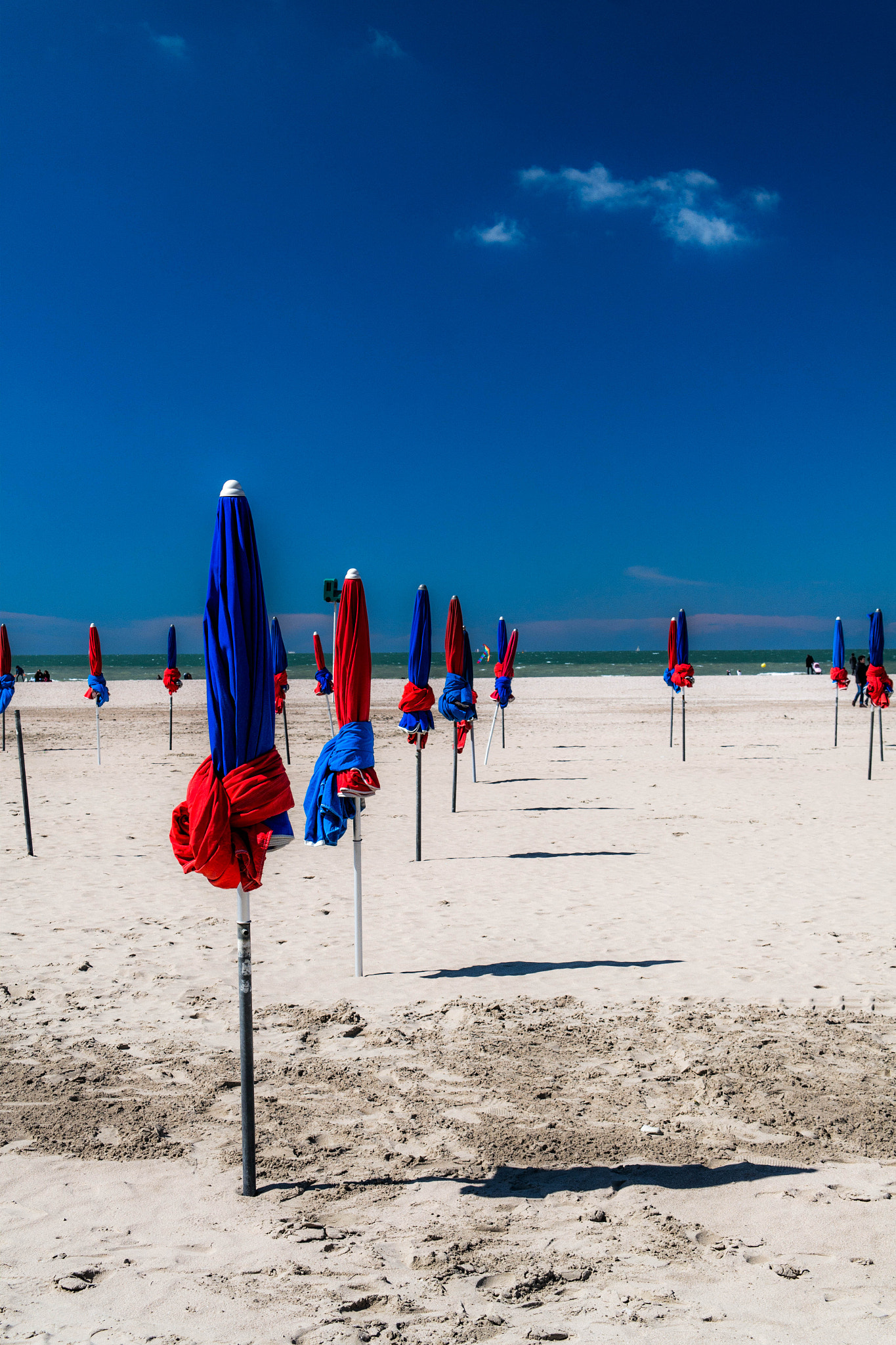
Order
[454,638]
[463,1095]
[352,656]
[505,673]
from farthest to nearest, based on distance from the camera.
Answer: [505,673], [454,638], [352,656], [463,1095]

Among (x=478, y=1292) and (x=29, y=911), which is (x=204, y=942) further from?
(x=478, y=1292)

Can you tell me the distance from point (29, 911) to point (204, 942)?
2.21 metres

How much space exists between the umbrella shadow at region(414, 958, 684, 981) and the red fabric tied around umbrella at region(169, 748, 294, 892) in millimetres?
3338

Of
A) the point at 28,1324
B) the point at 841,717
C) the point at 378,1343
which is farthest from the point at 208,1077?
the point at 841,717

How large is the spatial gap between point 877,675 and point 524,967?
554 inches

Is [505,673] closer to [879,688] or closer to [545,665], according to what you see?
[879,688]

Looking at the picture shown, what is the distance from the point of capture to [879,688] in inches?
707

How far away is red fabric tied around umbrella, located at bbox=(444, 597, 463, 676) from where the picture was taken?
499 inches

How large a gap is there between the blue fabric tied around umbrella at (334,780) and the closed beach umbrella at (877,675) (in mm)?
13359

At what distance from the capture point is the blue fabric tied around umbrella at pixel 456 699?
12.9m

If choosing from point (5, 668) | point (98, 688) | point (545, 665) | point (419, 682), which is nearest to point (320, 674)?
point (98, 688)

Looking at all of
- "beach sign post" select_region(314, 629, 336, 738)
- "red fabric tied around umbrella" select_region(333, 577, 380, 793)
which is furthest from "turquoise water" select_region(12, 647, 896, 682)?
"red fabric tied around umbrella" select_region(333, 577, 380, 793)

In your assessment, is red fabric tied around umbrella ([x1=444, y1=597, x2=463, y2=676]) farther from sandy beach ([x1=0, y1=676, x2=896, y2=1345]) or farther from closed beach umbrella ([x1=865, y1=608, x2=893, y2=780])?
closed beach umbrella ([x1=865, y1=608, x2=893, y2=780])

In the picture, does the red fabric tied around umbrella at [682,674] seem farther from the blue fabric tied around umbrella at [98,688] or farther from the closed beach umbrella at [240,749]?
the closed beach umbrella at [240,749]
